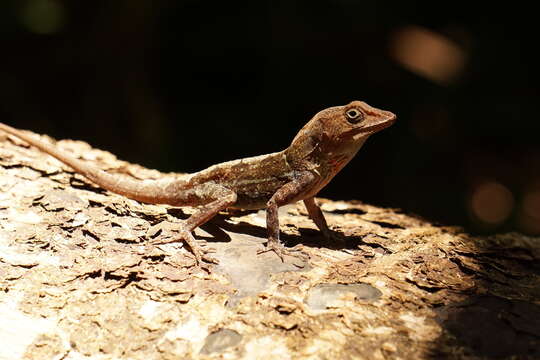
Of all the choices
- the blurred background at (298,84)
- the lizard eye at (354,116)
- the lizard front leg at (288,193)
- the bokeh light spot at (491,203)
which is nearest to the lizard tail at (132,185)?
the lizard front leg at (288,193)

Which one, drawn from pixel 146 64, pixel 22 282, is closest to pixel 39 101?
pixel 146 64

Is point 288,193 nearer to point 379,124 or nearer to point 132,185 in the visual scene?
point 379,124

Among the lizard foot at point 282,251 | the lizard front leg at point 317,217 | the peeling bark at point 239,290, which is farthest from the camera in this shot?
the lizard front leg at point 317,217

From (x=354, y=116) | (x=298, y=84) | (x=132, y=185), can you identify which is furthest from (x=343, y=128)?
(x=298, y=84)

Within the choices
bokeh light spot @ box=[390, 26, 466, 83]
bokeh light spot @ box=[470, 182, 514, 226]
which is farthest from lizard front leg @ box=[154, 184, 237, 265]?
bokeh light spot @ box=[390, 26, 466, 83]

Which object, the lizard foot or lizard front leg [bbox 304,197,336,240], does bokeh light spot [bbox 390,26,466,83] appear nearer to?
lizard front leg [bbox 304,197,336,240]

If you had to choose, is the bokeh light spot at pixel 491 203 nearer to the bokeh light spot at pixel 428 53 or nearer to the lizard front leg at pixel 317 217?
the bokeh light spot at pixel 428 53

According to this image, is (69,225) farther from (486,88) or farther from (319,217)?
(486,88)
